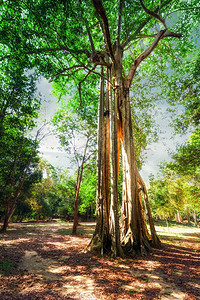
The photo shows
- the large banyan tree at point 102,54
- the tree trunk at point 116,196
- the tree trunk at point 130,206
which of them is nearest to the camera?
the large banyan tree at point 102,54

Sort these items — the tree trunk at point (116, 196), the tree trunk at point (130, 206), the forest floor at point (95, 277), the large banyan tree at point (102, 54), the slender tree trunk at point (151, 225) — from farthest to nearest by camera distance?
1. the slender tree trunk at point (151, 225)
2. the tree trunk at point (130, 206)
3. the tree trunk at point (116, 196)
4. the large banyan tree at point (102, 54)
5. the forest floor at point (95, 277)

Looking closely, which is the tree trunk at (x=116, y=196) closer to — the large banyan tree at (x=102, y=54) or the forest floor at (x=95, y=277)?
the large banyan tree at (x=102, y=54)

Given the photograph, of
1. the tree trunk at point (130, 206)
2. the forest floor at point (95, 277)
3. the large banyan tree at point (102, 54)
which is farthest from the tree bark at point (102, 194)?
the tree trunk at point (130, 206)

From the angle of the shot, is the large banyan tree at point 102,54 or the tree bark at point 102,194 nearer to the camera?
the large banyan tree at point 102,54

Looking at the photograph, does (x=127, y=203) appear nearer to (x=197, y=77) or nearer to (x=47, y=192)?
(x=197, y=77)

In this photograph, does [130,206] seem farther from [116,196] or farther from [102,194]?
[102,194]

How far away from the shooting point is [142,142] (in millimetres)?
10445

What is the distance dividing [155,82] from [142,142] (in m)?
4.52

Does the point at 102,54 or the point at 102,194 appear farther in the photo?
the point at 102,54

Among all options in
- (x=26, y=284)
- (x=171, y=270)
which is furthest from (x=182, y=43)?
(x=26, y=284)

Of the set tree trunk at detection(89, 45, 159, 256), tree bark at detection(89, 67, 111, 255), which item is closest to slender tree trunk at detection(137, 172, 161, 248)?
tree trunk at detection(89, 45, 159, 256)

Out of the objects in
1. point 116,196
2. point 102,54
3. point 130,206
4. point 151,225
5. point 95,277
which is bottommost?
point 95,277

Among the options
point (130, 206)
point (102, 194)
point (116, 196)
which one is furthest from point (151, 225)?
point (102, 194)

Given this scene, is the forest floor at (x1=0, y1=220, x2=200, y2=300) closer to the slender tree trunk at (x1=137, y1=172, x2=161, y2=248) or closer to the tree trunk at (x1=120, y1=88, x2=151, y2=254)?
the tree trunk at (x1=120, y1=88, x2=151, y2=254)
